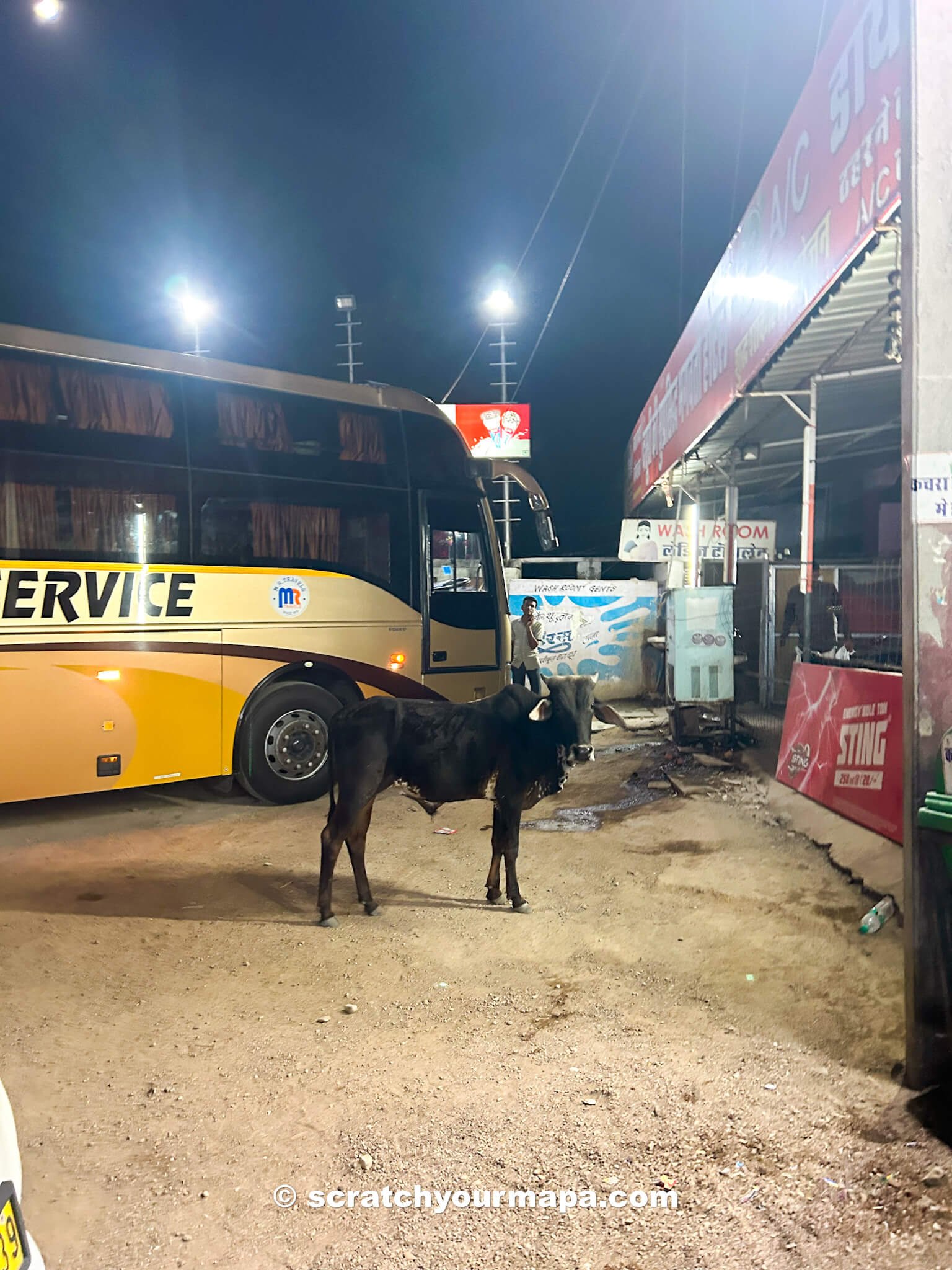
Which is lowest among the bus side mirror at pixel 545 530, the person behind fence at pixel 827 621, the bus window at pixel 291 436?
the person behind fence at pixel 827 621

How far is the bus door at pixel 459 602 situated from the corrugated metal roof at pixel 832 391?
10.7 feet

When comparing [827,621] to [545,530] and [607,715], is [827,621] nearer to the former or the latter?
[545,530]

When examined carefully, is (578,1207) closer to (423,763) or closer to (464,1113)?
(464,1113)

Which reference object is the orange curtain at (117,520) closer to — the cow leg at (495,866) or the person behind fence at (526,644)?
the cow leg at (495,866)

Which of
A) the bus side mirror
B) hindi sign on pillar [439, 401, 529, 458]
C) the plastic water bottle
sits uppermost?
hindi sign on pillar [439, 401, 529, 458]

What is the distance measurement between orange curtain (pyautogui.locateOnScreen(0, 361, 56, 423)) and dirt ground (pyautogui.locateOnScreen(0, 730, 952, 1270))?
11.8 feet

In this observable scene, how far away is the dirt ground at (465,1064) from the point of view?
8.25 ft

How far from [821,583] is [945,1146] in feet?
25.2

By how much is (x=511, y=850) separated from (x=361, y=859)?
981 mm

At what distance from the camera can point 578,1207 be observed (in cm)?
260

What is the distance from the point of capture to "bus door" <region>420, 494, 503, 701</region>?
29.7ft

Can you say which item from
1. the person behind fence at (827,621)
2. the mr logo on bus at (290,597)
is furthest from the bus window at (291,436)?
the person behind fence at (827,621)

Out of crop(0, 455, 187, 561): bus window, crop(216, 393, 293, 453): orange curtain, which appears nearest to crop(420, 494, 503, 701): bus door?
crop(216, 393, 293, 453): orange curtain

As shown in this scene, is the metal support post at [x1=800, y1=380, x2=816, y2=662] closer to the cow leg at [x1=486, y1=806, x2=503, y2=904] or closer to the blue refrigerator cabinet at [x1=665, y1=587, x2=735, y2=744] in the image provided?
the blue refrigerator cabinet at [x1=665, y1=587, x2=735, y2=744]
